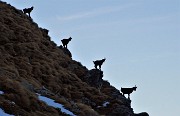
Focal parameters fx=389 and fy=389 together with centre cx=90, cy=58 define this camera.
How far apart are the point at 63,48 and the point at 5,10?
13.6 metres

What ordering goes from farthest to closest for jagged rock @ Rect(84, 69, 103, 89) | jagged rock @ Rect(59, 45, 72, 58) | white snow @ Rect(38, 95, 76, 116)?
jagged rock @ Rect(59, 45, 72, 58) < jagged rock @ Rect(84, 69, 103, 89) < white snow @ Rect(38, 95, 76, 116)

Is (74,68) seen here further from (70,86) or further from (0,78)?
(0,78)

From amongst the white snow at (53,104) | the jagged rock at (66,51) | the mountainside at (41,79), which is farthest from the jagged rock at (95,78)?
the white snow at (53,104)

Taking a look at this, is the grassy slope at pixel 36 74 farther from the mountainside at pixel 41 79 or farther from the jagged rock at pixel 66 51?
the jagged rock at pixel 66 51

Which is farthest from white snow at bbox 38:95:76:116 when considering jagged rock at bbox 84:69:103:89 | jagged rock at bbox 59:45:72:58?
jagged rock at bbox 59:45:72:58

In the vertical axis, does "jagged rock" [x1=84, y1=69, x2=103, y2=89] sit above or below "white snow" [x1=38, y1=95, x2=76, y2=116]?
above

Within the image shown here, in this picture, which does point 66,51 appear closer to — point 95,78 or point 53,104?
point 95,78

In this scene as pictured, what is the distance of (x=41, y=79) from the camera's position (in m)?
51.1

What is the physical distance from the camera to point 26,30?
68125mm

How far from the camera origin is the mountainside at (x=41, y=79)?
98.5ft

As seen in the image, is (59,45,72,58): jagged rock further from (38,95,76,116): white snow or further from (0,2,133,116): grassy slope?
(38,95,76,116): white snow

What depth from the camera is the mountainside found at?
30031 mm

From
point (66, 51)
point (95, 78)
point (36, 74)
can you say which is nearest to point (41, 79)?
point (36, 74)

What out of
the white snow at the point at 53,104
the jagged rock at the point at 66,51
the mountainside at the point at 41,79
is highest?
the jagged rock at the point at 66,51
